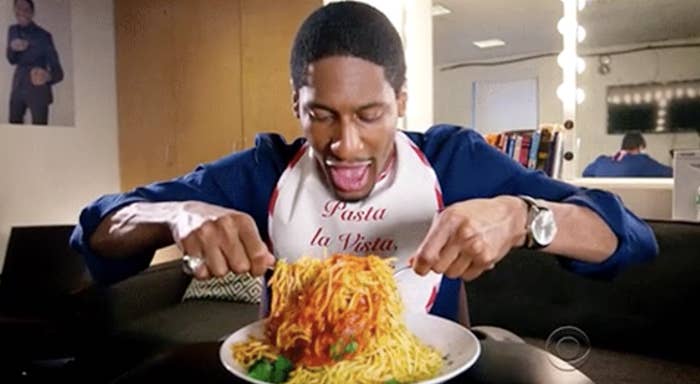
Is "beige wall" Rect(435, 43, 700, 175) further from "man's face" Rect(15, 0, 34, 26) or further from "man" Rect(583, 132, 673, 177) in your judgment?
"man's face" Rect(15, 0, 34, 26)

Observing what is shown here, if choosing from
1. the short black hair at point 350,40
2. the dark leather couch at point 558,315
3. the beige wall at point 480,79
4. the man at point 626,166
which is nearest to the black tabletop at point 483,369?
the short black hair at point 350,40

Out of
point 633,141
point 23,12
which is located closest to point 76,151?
point 23,12

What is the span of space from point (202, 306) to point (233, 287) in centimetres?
16

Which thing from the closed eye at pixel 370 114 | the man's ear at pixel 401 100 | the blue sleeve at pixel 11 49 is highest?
the blue sleeve at pixel 11 49

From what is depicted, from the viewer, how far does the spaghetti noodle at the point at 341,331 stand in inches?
31.0

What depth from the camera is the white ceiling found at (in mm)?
2961

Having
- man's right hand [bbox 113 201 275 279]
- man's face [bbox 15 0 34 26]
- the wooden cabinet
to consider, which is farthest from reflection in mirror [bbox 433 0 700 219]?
man's face [bbox 15 0 34 26]

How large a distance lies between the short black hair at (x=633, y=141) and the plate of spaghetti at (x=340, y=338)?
105 inches

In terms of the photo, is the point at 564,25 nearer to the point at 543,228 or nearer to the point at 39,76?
the point at 543,228

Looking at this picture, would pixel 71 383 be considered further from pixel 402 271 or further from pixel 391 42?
pixel 391 42

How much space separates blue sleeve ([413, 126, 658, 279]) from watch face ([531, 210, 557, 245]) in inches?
4.7

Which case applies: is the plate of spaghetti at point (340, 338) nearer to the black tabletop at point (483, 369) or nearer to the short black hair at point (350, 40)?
the black tabletop at point (483, 369)

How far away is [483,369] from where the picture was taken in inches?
34.4

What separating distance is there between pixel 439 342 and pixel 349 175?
313 mm
